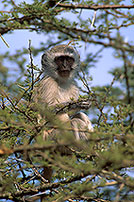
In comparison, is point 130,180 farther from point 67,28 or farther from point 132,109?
point 67,28

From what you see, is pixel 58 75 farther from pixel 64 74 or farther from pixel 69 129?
pixel 69 129

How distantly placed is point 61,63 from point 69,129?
12.5ft

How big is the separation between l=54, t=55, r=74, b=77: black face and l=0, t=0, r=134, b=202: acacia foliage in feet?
2.80

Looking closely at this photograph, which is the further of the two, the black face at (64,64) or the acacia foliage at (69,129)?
the black face at (64,64)

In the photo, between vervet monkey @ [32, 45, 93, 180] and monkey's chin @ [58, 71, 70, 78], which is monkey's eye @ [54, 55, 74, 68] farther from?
monkey's chin @ [58, 71, 70, 78]

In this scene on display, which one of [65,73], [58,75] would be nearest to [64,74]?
[65,73]

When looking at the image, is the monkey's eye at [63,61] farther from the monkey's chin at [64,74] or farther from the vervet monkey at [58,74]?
the monkey's chin at [64,74]

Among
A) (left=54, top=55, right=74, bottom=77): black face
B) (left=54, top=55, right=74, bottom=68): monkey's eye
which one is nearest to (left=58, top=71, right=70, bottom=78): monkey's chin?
(left=54, top=55, right=74, bottom=77): black face

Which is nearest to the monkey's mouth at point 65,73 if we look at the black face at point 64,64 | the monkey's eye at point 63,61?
the black face at point 64,64

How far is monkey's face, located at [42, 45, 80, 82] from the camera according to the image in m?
6.23

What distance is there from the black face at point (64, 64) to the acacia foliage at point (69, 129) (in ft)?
2.80

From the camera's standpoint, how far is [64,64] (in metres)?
6.23

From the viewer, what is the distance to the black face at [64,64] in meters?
6.15

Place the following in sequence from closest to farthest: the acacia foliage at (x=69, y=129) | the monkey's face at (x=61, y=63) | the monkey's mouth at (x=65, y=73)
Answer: the acacia foliage at (x=69, y=129), the monkey's mouth at (x=65, y=73), the monkey's face at (x=61, y=63)
